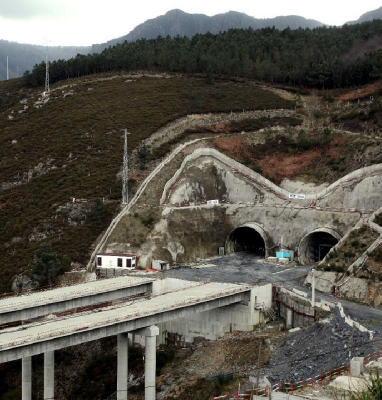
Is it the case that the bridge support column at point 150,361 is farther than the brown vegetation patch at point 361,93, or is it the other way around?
the brown vegetation patch at point 361,93

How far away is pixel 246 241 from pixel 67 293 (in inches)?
1184

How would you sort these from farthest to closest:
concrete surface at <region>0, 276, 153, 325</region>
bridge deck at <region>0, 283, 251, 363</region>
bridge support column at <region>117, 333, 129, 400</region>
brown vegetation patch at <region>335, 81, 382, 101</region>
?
brown vegetation patch at <region>335, 81, 382, 101</region>, concrete surface at <region>0, 276, 153, 325</region>, bridge support column at <region>117, 333, 129, 400</region>, bridge deck at <region>0, 283, 251, 363</region>

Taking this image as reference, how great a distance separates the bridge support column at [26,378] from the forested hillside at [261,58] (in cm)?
7899

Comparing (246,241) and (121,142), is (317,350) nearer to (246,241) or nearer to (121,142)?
(246,241)

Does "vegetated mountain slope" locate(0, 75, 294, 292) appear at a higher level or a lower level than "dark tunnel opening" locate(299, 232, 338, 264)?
higher

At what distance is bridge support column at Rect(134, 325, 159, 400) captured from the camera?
134ft

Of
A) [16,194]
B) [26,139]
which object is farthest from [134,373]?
[26,139]

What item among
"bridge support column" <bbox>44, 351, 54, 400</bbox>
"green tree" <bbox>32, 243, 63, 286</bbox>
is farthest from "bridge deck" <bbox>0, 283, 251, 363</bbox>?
"green tree" <bbox>32, 243, 63, 286</bbox>

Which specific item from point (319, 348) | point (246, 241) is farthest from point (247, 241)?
point (319, 348)

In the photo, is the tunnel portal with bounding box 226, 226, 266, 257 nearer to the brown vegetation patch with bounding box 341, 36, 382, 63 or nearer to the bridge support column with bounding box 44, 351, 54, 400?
the bridge support column with bounding box 44, 351, 54, 400

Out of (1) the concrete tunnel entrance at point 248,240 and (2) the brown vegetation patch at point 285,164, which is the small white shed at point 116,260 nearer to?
(1) the concrete tunnel entrance at point 248,240

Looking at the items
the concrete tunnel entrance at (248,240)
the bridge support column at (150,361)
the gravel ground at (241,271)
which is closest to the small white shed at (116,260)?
the gravel ground at (241,271)

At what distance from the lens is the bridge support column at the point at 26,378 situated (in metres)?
42.8

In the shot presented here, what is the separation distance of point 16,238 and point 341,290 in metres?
37.6
